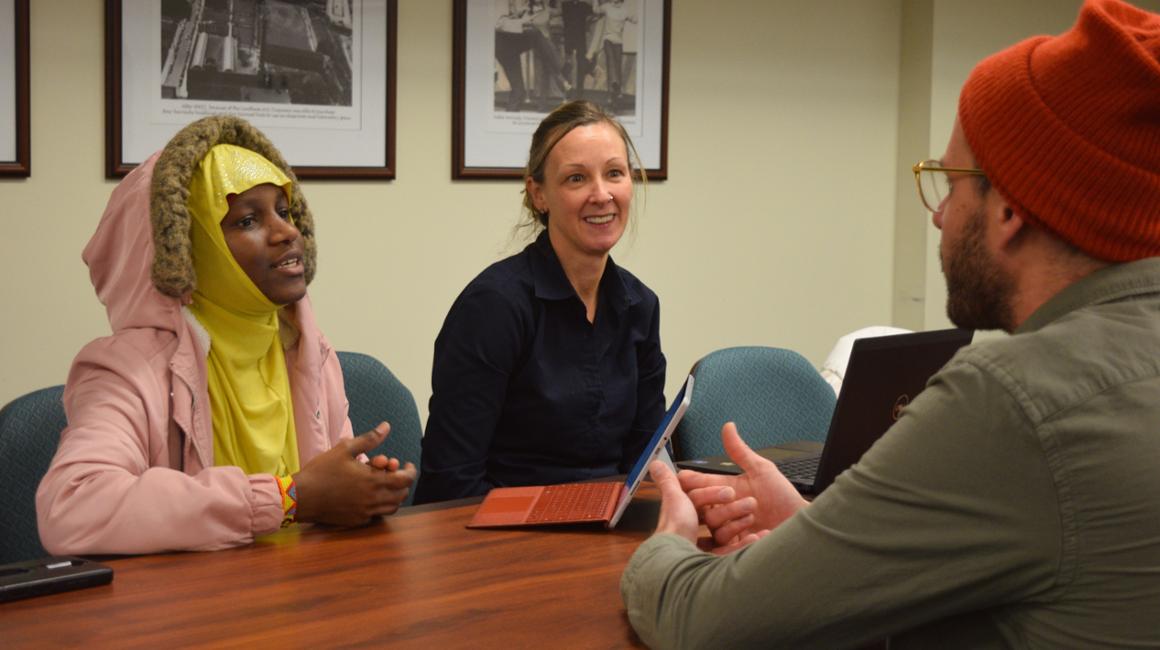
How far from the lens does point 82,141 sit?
317 centimetres

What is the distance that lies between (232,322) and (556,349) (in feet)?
2.45

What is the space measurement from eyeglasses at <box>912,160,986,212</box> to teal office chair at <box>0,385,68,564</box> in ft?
5.23

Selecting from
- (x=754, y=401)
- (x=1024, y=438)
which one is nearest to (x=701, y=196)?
(x=754, y=401)

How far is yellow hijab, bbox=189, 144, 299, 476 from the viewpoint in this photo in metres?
2.26

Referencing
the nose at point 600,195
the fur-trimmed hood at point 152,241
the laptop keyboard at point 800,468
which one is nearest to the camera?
the fur-trimmed hood at point 152,241

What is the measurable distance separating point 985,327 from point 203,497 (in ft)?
3.66

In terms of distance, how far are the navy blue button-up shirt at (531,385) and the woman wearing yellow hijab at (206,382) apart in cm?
24

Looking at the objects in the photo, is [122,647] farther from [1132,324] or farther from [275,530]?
[1132,324]

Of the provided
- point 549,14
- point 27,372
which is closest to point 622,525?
point 27,372

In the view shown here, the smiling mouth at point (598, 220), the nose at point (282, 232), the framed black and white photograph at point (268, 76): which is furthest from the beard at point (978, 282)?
the framed black and white photograph at point (268, 76)

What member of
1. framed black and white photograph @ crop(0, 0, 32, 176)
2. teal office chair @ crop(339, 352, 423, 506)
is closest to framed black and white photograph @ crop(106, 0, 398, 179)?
framed black and white photograph @ crop(0, 0, 32, 176)

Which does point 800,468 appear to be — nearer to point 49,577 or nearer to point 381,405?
point 381,405

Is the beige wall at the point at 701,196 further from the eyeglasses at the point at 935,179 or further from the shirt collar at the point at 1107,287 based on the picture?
the shirt collar at the point at 1107,287

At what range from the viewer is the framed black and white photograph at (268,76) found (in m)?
3.20
